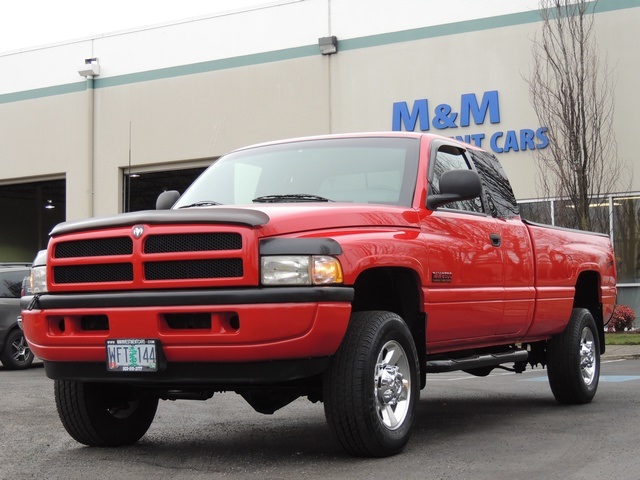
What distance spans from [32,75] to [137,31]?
404cm

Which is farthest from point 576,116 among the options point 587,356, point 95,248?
point 95,248

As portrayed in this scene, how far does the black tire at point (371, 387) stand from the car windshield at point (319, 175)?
3.47 feet

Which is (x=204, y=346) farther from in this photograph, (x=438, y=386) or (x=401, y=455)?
(x=438, y=386)

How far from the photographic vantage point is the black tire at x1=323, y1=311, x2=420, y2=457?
5785 millimetres

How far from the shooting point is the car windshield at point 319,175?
22.9ft

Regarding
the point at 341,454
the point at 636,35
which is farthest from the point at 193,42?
the point at 341,454

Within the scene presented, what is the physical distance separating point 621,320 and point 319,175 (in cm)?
1644

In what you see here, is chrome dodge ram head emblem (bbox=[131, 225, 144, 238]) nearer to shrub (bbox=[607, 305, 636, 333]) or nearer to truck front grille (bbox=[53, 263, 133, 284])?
truck front grille (bbox=[53, 263, 133, 284])

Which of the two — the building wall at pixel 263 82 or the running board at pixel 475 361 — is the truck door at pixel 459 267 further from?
the building wall at pixel 263 82

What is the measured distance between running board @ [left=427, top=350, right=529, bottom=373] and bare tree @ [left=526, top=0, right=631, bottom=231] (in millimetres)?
15475

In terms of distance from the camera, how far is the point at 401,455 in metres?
6.14

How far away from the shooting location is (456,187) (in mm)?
6805

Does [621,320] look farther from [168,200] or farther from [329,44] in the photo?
[168,200]

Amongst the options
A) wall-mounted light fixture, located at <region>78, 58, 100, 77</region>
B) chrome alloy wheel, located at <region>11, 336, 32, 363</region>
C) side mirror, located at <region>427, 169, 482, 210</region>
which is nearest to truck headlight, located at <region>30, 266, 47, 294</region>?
side mirror, located at <region>427, 169, 482, 210</region>
